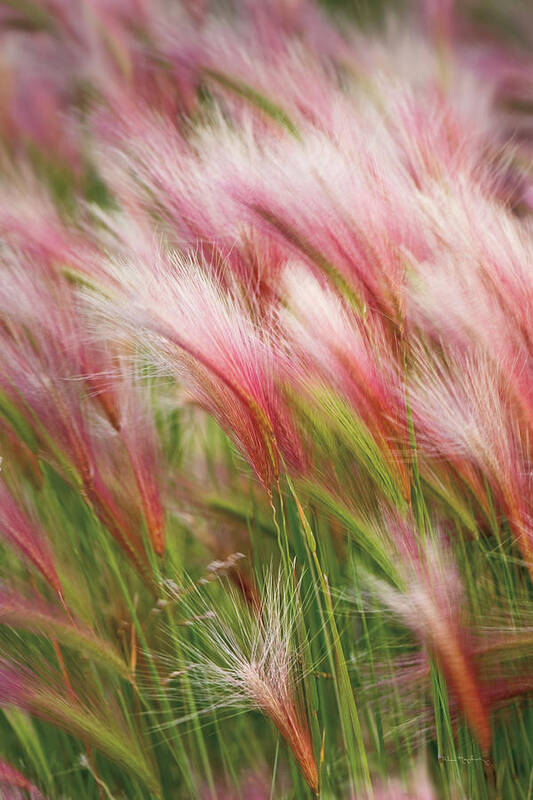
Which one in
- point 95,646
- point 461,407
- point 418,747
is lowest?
point 418,747

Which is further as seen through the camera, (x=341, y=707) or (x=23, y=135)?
(x=23, y=135)

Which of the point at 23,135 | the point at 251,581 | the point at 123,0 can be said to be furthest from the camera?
the point at 23,135

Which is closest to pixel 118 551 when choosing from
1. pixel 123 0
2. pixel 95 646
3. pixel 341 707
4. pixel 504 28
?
pixel 95 646

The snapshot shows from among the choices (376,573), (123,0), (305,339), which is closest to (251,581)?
(376,573)

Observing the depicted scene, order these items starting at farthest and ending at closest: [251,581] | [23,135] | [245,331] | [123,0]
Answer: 1. [23,135]
2. [123,0]
3. [251,581]
4. [245,331]

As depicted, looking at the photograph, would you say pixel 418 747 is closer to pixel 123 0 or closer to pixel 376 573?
pixel 376 573

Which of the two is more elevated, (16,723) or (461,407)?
(461,407)

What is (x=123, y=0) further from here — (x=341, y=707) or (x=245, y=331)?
(x=341, y=707)
